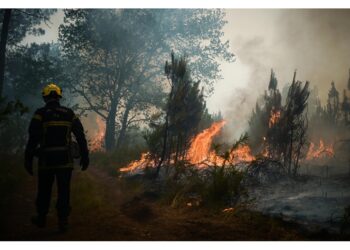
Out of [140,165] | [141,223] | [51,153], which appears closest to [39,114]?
[51,153]

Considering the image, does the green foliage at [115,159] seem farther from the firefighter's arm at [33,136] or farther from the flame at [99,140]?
the firefighter's arm at [33,136]

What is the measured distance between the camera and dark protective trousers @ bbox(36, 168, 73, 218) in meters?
4.41

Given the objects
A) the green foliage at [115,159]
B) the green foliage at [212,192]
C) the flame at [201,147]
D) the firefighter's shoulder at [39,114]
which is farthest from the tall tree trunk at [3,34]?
the green foliage at [212,192]

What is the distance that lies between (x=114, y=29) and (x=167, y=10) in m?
3.47

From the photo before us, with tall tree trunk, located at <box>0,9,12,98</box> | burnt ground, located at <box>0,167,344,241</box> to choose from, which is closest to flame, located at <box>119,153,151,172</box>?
burnt ground, located at <box>0,167,344,241</box>

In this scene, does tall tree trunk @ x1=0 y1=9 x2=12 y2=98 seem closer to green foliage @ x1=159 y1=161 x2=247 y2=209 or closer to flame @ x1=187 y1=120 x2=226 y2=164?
flame @ x1=187 y1=120 x2=226 y2=164

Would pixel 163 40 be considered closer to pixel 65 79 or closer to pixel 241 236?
Result: pixel 65 79

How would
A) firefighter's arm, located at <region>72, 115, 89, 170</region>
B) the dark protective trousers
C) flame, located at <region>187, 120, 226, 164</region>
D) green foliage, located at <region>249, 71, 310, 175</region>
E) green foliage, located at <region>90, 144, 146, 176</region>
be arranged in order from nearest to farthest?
the dark protective trousers < firefighter's arm, located at <region>72, 115, 89, 170</region> < green foliage, located at <region>249, 71, 310, 175</region> < flame, located at <region>187, 120, 226, 164</region> < green foliage, located at <region>90, 144, 146, 176</region>

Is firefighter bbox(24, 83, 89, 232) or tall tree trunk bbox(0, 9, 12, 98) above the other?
tall tree trunk bbox(0, 9, 12, 98)

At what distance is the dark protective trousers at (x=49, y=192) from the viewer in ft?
14.5

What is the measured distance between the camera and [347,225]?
4398 mm

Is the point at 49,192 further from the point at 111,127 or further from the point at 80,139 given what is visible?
the point at 111,127

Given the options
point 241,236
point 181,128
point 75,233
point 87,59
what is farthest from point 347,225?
point 87,59

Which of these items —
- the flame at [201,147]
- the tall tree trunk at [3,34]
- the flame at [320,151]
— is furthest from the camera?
the flame at [320,151]
